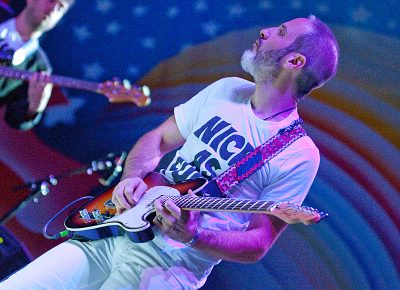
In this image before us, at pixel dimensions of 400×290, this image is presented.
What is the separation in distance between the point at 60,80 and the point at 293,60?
3.05 ft

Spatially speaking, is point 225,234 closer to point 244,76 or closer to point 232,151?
point 232,151

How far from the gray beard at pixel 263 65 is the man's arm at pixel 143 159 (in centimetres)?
34

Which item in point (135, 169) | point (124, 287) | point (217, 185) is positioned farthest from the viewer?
point (135, 169)

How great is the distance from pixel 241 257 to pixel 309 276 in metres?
0.29

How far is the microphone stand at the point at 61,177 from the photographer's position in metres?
2.25

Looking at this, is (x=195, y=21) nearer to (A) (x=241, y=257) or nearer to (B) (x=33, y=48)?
(B) (x=33, y=48)

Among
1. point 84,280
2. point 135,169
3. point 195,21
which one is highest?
point 195,21

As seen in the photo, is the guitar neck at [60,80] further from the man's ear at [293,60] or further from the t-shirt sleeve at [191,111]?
the man's ear at [293,60]

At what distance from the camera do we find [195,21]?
217cm

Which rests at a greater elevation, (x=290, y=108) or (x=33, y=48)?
(x=33, y=48)

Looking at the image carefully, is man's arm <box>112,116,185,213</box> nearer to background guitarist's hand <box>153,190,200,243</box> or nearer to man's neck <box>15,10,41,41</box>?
background guitarist's hand <box>153,190,200,243</box>

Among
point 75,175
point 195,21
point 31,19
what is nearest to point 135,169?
point 75,175

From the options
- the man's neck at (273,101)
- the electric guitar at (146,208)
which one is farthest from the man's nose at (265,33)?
the electric guitar at (146,208)

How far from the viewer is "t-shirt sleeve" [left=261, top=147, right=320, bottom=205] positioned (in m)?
1.76
